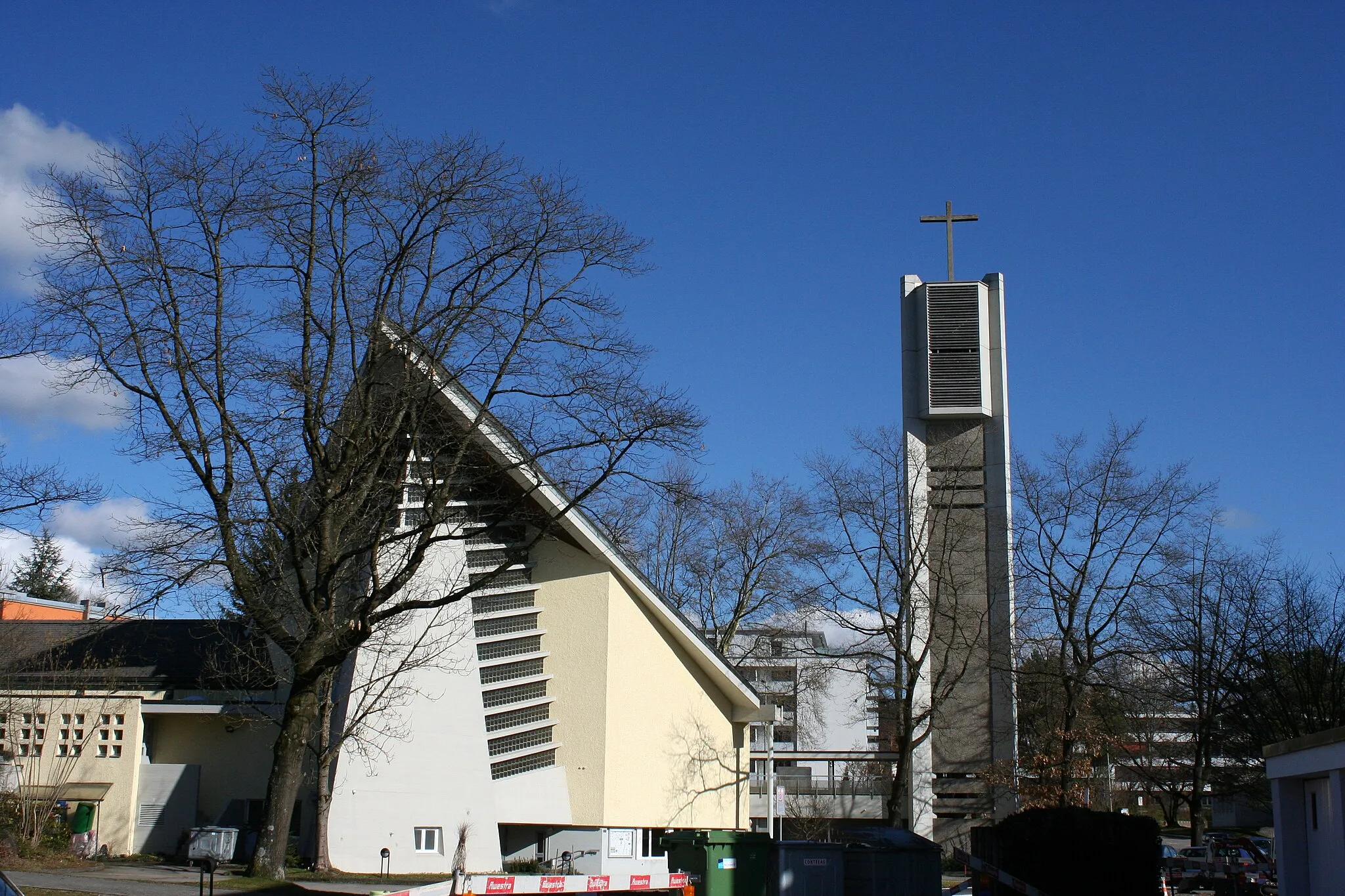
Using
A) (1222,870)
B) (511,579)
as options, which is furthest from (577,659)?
(1222,870)

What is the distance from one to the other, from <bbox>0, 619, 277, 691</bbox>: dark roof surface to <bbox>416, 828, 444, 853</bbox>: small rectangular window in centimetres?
425

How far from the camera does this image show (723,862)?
51.4 feet

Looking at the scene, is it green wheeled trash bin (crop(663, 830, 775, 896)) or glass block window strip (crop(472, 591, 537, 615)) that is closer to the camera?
green wheeled trash bin (crop(663, 830, 775, 896))

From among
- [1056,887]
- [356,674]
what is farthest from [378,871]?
[1056,887]

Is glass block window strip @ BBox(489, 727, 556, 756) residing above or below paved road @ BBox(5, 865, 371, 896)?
above

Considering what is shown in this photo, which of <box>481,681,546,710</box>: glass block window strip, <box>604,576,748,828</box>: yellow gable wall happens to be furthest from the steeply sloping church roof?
<box>481,681,546,710</box>: glass block window strip

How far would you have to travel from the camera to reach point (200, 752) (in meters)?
25.3

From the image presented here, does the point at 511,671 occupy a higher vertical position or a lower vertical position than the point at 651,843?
higher

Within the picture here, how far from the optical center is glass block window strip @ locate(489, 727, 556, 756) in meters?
24.2

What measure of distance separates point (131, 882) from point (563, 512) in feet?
27.0

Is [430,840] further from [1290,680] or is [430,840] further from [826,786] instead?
[826,786]

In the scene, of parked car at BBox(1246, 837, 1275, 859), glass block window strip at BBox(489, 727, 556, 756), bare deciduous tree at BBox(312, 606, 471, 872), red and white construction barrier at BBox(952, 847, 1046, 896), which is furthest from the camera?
parked car at BBox(1246, 837, 1275, 859)

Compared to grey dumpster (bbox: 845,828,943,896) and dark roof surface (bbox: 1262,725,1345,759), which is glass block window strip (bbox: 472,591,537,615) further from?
dark roof surface (bbox: 1262,725,1345,759)

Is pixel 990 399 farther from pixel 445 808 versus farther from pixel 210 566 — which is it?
pixel 210 566
